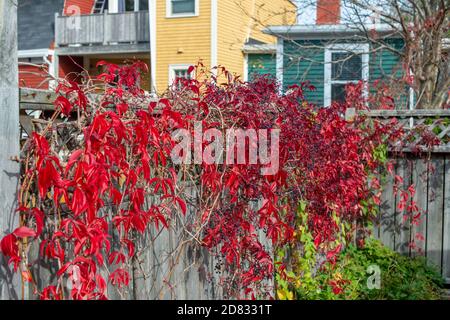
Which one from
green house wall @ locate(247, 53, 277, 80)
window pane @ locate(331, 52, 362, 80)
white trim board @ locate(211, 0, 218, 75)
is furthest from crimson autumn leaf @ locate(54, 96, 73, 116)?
white trim board @ locate(211, 0, 218, 75)

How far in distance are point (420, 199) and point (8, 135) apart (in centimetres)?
622

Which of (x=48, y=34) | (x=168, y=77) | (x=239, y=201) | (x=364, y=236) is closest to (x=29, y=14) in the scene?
(x=48, y=34)

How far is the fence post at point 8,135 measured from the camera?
252cm

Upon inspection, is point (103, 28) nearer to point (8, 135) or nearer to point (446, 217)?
point (446, 217)

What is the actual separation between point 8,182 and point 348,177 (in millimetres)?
4439

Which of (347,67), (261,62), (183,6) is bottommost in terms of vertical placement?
(347,67)

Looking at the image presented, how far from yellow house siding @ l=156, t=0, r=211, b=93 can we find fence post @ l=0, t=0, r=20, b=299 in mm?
17378

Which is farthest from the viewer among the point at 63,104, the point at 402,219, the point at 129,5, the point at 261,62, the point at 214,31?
the point at 129,5

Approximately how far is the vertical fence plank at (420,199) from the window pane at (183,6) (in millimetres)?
13754

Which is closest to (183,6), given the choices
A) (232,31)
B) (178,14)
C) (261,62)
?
(178,14)

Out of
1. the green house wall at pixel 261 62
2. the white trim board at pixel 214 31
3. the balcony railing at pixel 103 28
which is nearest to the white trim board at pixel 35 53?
the balcony railing at pixel 103 28

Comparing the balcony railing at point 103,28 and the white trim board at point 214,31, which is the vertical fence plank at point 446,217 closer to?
the white trim board at point 214,31

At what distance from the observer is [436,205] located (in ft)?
25.5

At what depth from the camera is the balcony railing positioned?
69.7 ft
